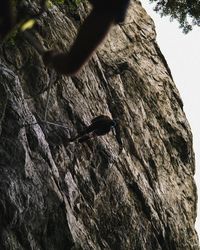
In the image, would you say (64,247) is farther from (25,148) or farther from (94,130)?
(94,130)

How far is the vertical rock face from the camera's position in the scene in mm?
9492

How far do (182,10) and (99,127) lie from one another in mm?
3962

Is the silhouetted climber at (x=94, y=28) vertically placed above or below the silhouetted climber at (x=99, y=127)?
below

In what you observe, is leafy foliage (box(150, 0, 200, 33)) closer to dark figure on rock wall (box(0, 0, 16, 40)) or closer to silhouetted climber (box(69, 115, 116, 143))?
silhouetted climber (box(69, 115, 116, 143))

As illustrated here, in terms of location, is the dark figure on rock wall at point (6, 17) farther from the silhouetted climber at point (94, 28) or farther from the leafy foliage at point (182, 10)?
the leafy foliage at point (182, 10)

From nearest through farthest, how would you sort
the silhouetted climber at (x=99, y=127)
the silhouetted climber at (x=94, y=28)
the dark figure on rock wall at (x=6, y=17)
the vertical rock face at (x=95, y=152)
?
1. the silhouetted climber at (x=94, y=28)
2. the dark figure on rock wall at (x=6, y=17)
3. the vertical rock face at (x=95, y=152)
4. the silhouetted climber at (x=99, y=127)

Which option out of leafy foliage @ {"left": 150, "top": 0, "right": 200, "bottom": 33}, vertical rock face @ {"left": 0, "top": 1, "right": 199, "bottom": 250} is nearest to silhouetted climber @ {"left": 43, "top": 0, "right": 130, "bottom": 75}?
vertical rock face @ {"left": 0, "top": 1, "right": 199, "bottom": 250}

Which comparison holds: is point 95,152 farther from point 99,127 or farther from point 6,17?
point 6,17

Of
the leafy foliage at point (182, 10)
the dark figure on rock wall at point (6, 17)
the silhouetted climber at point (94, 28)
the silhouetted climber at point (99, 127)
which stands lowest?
the silhouetted climber at point (94, 28)

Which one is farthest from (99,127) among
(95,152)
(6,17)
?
(6,17)

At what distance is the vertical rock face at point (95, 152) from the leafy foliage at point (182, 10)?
136 inches

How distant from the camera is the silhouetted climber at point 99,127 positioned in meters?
11.9

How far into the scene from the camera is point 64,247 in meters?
10.2

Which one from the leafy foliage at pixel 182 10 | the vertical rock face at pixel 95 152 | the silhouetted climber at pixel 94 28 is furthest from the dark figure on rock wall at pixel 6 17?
the leafy foliage at pixel 182 10
